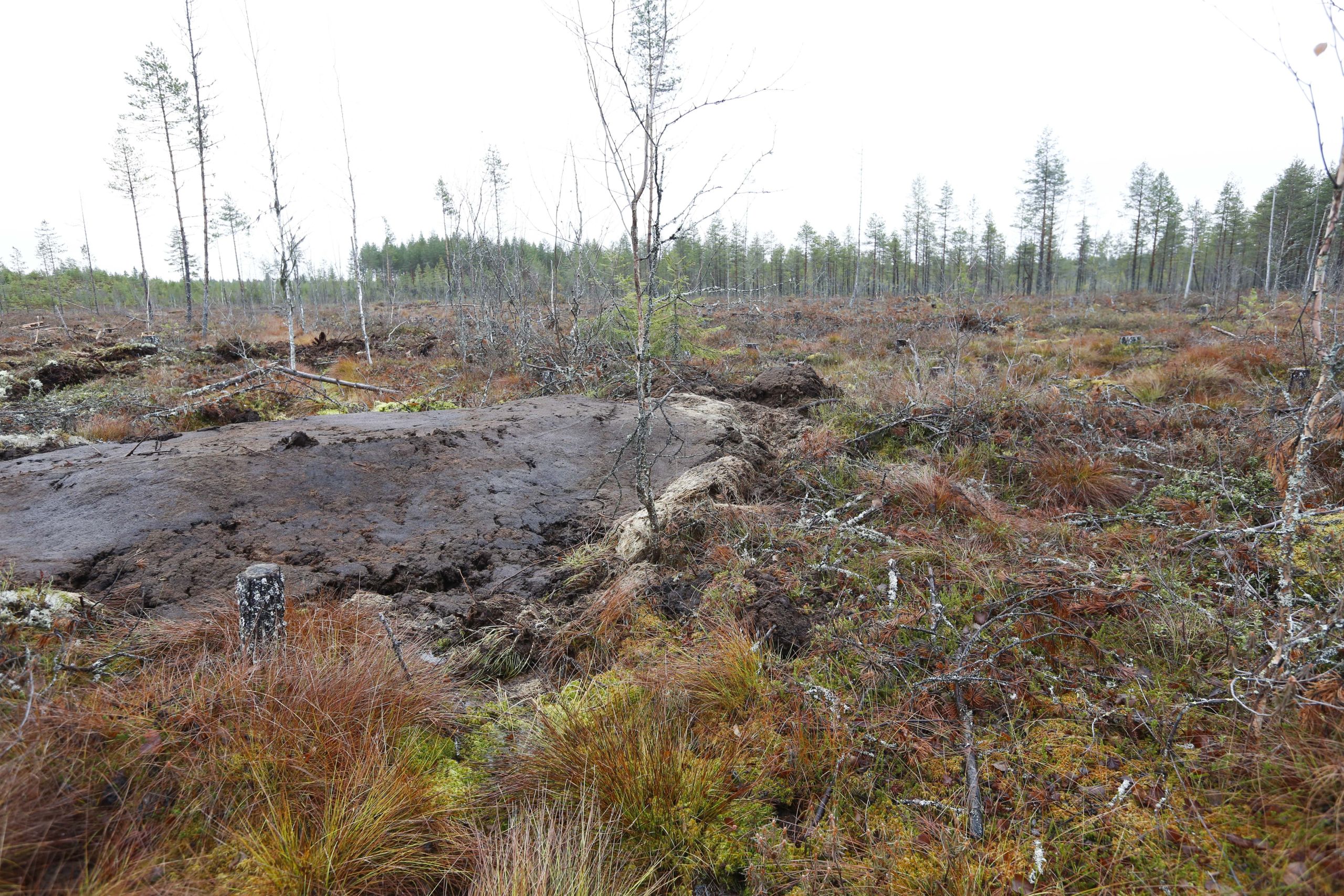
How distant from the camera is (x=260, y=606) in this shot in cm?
255

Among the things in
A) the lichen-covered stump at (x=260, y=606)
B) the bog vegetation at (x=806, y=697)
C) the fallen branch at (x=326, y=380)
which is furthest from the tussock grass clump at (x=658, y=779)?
the fallen branch at (x=326, y=380)

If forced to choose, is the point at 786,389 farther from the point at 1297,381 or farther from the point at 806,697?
the point at 806,697

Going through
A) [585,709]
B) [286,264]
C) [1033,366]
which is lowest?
[585,709]

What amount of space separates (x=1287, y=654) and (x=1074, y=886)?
1105 mm

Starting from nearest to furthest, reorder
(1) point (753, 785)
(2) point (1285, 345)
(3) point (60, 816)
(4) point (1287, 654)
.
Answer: (3) point (60, 816) < (4) point (1287, 654) < (1) point (753, 785) < (2) point (1285, 345)

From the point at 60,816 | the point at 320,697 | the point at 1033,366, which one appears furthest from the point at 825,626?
the point at 1033,366

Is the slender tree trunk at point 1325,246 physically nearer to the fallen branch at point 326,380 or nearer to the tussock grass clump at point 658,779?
the tussock grass clump at point 658,779

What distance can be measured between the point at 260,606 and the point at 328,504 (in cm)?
209

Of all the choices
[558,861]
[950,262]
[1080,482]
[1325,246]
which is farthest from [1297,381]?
[950,262]

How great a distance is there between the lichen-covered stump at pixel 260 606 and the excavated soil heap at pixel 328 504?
975mm

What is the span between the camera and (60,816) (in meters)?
1.49

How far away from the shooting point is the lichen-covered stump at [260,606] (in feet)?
8.30

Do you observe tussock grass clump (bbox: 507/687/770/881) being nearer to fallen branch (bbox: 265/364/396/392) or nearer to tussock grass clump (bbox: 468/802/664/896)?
tussock grass clump (bbox: 468/802/664/896)

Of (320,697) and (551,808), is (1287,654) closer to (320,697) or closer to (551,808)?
(551,808)
